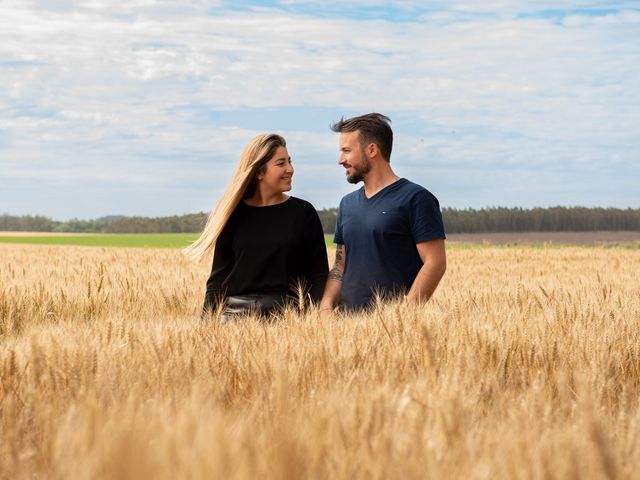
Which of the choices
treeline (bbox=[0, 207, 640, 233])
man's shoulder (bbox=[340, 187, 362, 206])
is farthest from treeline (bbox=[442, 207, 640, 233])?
man's shoulder (bbox=[340, 187, 362, 206])

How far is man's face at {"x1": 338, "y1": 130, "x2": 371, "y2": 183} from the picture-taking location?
4.42m

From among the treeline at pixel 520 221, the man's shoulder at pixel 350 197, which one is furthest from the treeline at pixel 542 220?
the man's shoulder at pixel 350 197

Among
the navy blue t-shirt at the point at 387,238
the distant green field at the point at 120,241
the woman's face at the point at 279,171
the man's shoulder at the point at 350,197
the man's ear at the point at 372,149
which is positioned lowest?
the distant green field at the point at 120,241

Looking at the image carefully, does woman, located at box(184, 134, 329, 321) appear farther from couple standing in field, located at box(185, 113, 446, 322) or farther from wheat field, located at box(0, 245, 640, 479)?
wheat field, located at box(0, 245, 640, 479)

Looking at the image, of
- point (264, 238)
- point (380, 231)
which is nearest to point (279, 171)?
point (264, 238)

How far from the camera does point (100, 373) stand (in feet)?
7.22

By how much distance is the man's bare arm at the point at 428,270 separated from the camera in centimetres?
415

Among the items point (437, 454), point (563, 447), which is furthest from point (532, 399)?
point (437, 454)

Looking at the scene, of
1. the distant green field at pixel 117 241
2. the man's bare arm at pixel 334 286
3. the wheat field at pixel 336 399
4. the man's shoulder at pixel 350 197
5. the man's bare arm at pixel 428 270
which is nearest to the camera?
the wheat field at pixel 336 399

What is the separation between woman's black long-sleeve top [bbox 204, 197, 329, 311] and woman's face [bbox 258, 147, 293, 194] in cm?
16

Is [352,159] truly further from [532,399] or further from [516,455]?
[516,455]

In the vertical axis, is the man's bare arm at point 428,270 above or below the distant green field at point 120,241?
above

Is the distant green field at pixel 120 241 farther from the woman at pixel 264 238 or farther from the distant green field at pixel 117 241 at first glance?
the woman at pixel 264 238

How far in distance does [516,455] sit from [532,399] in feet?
2.05
